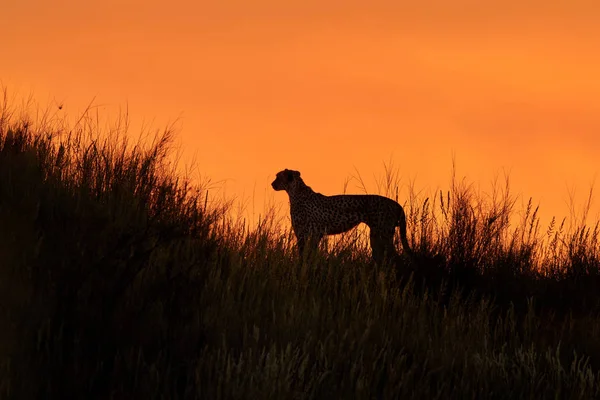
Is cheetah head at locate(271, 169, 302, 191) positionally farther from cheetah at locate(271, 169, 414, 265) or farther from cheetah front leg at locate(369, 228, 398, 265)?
cheetah front leg at locate(369, 228, 398, 265)

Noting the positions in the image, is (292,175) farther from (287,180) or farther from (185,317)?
(185,317)

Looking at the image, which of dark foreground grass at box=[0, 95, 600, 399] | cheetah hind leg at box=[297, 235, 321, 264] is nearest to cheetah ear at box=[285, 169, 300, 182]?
cheetah hind leg at box=[297, 235, 321, 264]

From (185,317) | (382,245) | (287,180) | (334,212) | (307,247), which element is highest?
(287,180)

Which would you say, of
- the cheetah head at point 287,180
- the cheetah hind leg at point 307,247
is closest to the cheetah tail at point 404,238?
the cheetah hind leg at point 307,247

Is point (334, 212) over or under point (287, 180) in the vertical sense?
under

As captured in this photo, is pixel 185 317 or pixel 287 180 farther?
pixel 287 180

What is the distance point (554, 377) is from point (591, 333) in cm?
147

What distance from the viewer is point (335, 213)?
11.3 meters

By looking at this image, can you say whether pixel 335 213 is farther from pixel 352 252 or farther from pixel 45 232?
pixel 45 232

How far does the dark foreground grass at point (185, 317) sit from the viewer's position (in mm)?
4367

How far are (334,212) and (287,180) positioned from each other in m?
0.77

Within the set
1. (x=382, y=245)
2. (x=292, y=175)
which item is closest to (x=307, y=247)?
(x=382, y=245)

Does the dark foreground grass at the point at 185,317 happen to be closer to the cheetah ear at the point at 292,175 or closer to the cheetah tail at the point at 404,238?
the cheetah tail at the point at 404,238

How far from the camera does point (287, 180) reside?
462 inches
